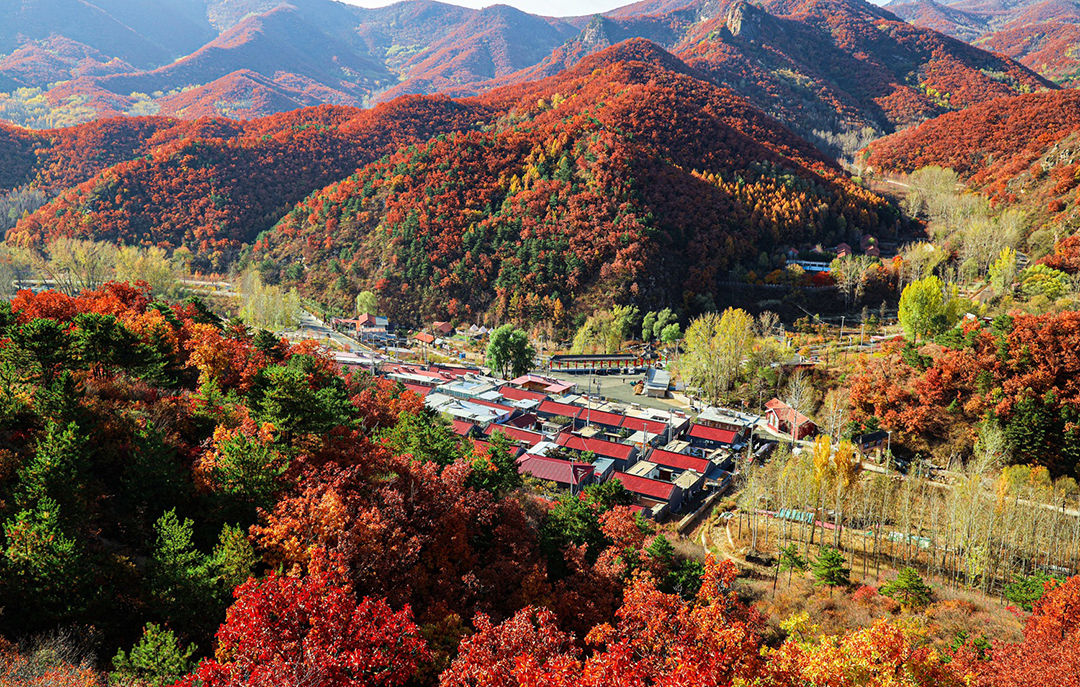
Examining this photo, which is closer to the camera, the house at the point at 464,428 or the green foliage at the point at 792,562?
the green foliage at the point at 792,562

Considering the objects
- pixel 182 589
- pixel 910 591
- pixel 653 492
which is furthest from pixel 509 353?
pixel 182 589

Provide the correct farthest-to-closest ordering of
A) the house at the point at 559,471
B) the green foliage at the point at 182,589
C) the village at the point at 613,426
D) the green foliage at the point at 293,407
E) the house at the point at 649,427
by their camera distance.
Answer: the house at the point at 649,427 → the village at the point at 613,426 → the house at the point at 559,471 → the green foliage at the point at 293,407 → the green foliage at the point at 182,589

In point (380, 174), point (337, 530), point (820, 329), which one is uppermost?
point (380, 174)

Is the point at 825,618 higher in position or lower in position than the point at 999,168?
lower

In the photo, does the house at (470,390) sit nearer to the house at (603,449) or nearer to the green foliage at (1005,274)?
the house at (603,449)

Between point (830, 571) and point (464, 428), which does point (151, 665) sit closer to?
point (830, 571)

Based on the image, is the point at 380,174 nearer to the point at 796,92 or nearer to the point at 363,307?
the point at 363,307

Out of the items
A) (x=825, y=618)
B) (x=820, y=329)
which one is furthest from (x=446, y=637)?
(x=820, y=329)

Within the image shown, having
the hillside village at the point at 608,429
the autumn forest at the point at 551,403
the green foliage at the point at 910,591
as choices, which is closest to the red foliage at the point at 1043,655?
the autumn forest at the point at 551,403
